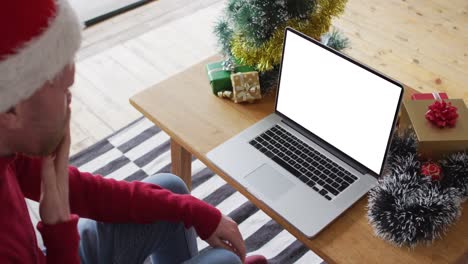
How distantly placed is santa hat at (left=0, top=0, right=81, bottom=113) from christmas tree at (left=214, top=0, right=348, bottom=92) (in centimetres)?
57

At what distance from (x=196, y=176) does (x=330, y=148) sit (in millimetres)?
750

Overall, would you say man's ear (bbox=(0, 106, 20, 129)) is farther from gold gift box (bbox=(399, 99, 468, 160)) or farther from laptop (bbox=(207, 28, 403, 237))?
gold gift box (bbox=(399, 99, 468, 160))

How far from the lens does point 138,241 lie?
47.6 inches

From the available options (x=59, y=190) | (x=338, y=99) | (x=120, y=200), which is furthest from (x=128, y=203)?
(x=338, y=99)

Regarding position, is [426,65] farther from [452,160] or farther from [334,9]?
[452,160]

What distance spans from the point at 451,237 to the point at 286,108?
483mm

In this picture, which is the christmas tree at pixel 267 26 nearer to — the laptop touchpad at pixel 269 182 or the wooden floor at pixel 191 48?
the laptop touchpad at pixel 269 182

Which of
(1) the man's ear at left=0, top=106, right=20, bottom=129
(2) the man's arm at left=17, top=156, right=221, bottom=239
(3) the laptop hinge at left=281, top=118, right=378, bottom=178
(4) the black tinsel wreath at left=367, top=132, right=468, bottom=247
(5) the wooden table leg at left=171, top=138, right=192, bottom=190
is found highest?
(1) the man's ear at left=0, top=106, right=20, bottom=129

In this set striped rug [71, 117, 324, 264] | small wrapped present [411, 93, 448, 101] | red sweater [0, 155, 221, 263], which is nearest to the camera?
red sweater [0, 155, 221, 263]

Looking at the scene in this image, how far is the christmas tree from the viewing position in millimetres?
1354

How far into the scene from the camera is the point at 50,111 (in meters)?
0.91

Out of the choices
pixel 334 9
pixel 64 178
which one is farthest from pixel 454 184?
pixel 64 178

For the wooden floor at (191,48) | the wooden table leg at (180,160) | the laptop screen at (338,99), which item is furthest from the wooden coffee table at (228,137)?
the wooden floor at (191,48)

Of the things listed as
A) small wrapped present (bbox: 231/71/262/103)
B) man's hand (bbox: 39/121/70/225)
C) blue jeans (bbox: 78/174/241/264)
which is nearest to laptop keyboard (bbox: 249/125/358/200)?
small wrapped present (bbox: 231/71/262/103)
